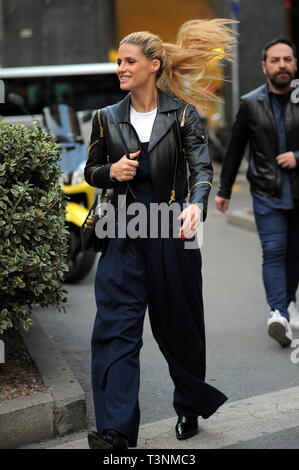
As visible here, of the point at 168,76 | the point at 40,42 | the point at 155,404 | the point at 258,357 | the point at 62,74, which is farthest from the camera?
the point at 40,42

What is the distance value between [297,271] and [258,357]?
78cm

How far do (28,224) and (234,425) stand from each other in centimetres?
134

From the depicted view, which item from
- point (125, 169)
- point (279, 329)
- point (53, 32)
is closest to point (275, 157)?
point (279, 329)

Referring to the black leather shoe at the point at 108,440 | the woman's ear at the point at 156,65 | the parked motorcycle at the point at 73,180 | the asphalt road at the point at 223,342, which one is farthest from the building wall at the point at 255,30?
the black leather shoe at the point at 108,440

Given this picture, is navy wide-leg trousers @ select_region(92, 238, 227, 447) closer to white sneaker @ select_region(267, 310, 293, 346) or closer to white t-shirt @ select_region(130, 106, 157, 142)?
white t-shirt @ select_region(130, 106, 157, 142)

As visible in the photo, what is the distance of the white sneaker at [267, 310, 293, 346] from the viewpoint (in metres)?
5.48

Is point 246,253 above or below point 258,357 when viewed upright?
below

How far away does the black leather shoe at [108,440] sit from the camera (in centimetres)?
368

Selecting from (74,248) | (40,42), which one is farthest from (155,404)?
(40,42)

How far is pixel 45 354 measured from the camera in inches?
194

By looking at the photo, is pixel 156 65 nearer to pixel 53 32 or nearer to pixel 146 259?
pixel 146 259

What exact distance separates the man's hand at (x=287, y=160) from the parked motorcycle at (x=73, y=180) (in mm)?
2222

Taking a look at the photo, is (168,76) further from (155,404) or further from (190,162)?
(155,404)

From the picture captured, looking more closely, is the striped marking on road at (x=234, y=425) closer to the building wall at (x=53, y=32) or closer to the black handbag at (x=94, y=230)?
the black handbag at (x=94, y=230)
